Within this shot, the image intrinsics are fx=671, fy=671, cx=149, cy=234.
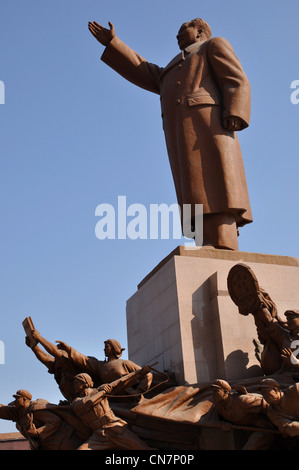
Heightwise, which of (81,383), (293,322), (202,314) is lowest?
(81,383)

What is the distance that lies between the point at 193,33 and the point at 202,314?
15.4 ft

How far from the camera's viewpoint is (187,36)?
10547 mm

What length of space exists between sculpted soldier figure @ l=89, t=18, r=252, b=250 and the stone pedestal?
674 mm

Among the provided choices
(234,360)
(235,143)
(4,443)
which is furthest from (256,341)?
(4,443)

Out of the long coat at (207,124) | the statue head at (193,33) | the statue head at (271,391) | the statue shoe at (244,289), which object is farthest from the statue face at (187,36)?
the statue head at (271,391)

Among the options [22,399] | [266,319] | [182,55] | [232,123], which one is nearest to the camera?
[22,399]

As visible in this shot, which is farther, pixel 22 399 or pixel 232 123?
pixel 232 123

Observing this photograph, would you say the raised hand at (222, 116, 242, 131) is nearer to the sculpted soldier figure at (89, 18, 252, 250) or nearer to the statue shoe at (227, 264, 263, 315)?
the sculpted soldier figure at (89, 18, 252, 250)

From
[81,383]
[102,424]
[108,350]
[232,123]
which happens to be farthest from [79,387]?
[232,123]

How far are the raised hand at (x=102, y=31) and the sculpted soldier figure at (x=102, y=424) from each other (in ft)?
19.5

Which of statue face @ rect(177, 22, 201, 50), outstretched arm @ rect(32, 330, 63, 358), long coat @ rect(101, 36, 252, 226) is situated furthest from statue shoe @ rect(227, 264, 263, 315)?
statue face @ rect(177, 22, 201, 50)

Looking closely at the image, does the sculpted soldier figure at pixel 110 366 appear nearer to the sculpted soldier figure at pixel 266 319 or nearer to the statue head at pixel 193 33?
the sculpted soldier figure at pixel 266 319

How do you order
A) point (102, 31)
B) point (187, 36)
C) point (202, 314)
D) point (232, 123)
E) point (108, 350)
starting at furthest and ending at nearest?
1. point (102, 31)
2. point (187, 36)
3. point (232, 123)
4. point (202, 314)
5. point (108, 350)

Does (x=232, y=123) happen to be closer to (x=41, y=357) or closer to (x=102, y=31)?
(x=102, y=31)
